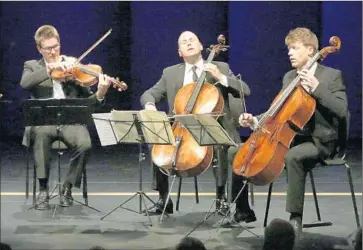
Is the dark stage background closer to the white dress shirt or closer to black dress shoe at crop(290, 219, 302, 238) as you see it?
the white dress shirt

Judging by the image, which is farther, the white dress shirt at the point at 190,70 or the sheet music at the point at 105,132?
the white dress shirt at the point at 190,70

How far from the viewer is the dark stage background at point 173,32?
7.26 meters

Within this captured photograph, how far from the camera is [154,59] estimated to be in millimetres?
7410

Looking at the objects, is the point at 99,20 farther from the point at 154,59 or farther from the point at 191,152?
the point at 191,152

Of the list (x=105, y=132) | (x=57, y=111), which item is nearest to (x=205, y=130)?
(x=105, y=132)

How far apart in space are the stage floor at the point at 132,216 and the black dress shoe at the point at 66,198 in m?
0.04

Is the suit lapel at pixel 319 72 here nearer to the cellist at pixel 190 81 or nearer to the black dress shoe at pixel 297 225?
the cellist at pixel 190 81

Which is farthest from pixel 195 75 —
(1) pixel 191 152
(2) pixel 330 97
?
(2) pixel 330 97

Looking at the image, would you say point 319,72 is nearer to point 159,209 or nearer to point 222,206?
point 222,206

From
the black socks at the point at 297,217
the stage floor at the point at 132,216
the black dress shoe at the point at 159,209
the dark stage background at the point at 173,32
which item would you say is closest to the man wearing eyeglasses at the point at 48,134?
the stage floor at the point at 132,216

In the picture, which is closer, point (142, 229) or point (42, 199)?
point (142, 229)

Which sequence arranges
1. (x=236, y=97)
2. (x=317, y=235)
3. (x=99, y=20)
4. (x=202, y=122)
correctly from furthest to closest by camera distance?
(x=99, y=20), (x=236, y=97), (x=317, y=235), (x=202, y=122)

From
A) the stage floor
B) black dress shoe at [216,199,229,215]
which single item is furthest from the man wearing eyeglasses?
black dress shoe at [216,199,229,215]

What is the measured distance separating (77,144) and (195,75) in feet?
3.01
